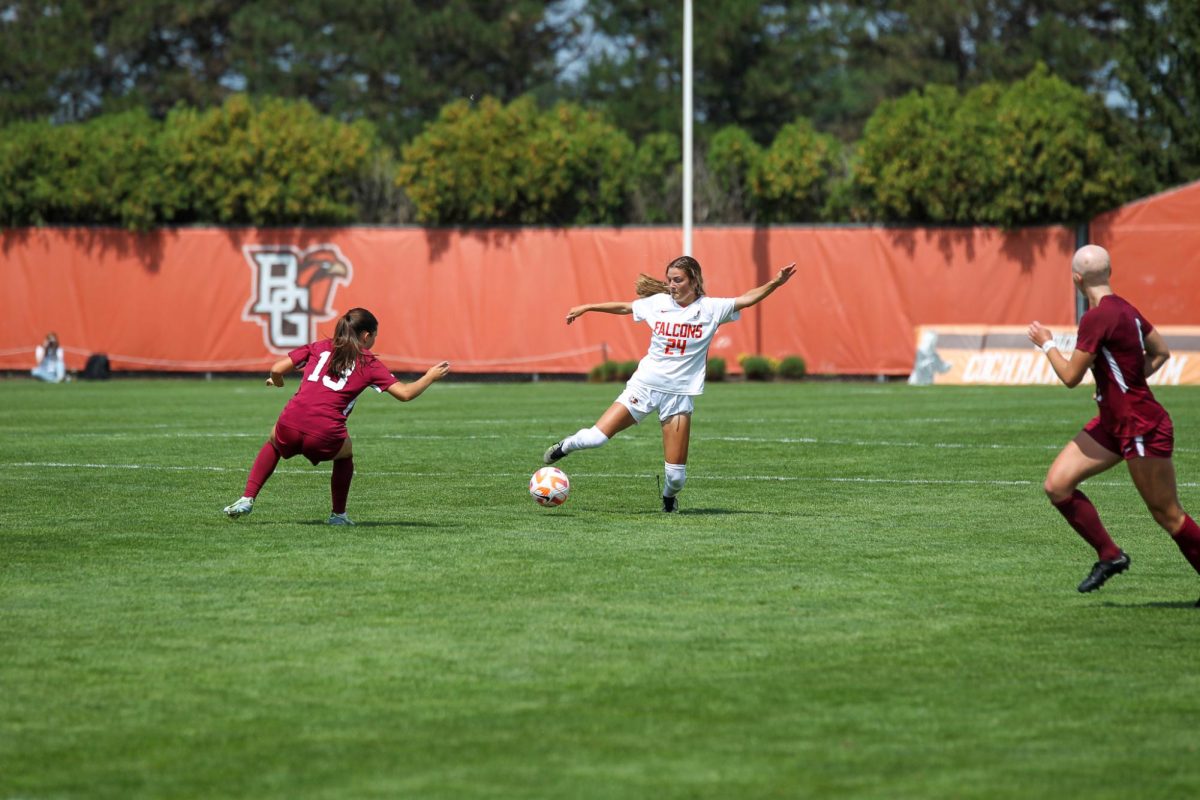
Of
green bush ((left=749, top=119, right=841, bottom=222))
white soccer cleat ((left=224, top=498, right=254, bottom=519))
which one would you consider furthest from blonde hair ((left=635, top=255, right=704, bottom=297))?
green bush ((left=749, top=119, right=841, bottom=222))

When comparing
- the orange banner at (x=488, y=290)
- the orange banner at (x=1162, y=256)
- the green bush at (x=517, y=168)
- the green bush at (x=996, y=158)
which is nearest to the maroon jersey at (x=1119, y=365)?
the orange banner at (x=1162, y=256)

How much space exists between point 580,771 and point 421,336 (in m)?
37.1

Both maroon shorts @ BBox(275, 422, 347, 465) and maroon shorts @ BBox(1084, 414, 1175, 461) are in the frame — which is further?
maroon shorts @ BBox(275, 422, 347, 465)

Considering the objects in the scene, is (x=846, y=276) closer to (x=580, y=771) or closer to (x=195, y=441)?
(x=195, y=441)

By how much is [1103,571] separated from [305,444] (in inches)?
218

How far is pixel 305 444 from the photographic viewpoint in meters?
12.2

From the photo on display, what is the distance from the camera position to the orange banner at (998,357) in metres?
33.7

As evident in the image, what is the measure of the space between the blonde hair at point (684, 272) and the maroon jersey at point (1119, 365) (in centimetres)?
465

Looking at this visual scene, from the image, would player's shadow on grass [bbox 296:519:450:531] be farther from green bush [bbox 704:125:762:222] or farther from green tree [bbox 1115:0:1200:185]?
green tree [bbox 1115:0:1200:185]

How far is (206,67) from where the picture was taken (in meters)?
67.7

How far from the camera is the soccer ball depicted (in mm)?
13125

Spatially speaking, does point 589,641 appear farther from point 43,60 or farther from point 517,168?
point 43,60

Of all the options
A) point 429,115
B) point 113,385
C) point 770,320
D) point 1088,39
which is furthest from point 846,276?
point 429,115

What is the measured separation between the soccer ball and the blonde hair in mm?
1556
